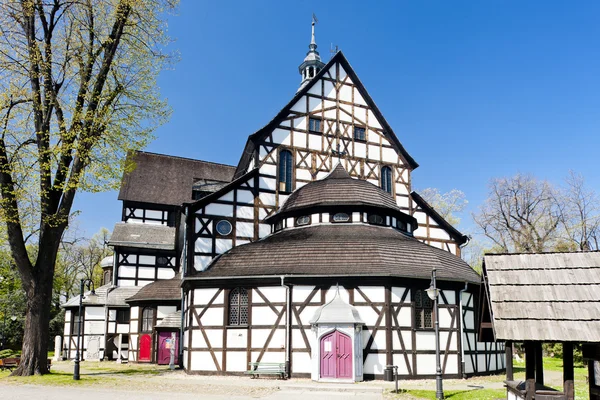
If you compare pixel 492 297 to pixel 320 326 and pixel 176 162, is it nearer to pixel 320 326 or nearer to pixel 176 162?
pixel 320 326

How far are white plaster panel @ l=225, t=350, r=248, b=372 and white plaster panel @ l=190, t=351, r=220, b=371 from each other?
0.75 meters

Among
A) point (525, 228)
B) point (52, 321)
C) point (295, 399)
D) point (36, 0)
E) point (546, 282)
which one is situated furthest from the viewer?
point (52, 321)

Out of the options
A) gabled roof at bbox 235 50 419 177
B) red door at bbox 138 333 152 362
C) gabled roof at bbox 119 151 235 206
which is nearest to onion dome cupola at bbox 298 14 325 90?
gabled roof at bbox 119 151 235 206

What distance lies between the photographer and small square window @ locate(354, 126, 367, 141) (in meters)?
30.6

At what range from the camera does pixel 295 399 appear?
16.2 meters

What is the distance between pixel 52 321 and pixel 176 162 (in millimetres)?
18774

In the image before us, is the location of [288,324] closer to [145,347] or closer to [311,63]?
[145,347]

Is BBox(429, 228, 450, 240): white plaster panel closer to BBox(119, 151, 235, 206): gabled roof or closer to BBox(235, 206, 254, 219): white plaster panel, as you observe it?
BBox(235, 206, 254, 219): white plaster panel

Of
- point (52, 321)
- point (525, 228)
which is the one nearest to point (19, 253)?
point (52, 321)

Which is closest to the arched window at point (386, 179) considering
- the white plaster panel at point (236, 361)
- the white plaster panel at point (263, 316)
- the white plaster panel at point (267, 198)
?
the white plaster panel at point (267, 198)

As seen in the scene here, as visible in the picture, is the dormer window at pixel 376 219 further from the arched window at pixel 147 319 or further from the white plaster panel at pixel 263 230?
the arched window at pixel 147 319

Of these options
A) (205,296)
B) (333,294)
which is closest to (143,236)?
(205,296)

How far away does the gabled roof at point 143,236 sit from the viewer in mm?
35625

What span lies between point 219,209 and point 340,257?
7.49 meters
